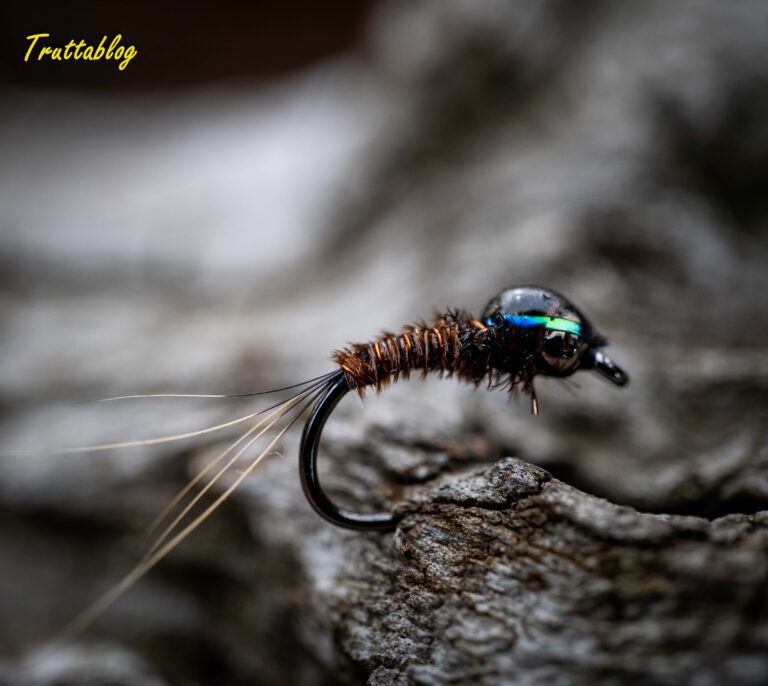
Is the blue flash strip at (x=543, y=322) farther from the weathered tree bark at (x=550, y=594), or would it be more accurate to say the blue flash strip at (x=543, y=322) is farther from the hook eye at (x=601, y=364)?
the weathered tree bark at (x=550, y=594)

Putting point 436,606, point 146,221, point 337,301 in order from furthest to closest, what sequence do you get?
point 146,221 < point 337,301 < point 436,606

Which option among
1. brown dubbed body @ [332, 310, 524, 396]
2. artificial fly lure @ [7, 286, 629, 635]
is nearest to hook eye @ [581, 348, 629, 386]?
artificial fly lure @ [7, 286, 629, 635]

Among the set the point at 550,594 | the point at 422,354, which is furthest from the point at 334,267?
the point at 550,594

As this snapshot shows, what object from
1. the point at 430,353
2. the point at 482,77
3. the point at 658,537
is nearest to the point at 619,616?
the point at 658,537

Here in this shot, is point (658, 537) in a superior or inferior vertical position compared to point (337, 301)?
inferior

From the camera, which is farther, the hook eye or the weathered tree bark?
the hook eye

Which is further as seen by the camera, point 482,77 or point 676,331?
point 482,77

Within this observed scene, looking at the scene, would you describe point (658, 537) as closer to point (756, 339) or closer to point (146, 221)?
point (756, 339)

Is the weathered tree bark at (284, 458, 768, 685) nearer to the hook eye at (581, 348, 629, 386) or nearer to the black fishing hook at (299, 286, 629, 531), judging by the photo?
the black fishing hook at (299, 286, 629, 531)

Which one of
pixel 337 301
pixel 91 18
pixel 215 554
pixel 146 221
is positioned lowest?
pixel 215 554
